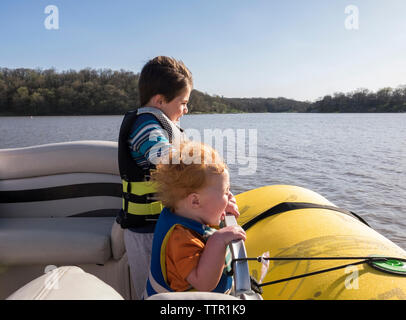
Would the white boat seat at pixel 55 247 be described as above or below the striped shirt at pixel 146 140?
below

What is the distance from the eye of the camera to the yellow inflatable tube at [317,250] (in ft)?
4.24

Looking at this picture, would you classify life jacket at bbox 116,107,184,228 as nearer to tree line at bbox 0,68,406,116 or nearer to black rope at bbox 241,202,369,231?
black rope at bbox 241,202,369,231

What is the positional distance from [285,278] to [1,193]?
2175 millimetres

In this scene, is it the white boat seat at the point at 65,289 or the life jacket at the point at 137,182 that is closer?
the white boat seat at the point at 65,289

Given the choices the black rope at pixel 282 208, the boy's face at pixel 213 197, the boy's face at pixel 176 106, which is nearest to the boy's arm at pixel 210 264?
the boy's face at pixel 213 197

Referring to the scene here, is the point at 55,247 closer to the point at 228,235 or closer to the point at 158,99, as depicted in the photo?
the point at 158,99

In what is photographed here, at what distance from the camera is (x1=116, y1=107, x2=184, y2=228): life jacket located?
1546 millimetres

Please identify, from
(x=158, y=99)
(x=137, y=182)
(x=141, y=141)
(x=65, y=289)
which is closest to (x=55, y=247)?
(x=137, y=182)

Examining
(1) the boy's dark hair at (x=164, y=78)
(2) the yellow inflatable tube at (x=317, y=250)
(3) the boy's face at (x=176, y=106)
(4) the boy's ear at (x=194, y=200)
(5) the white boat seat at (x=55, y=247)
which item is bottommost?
(5) the white boat seat at (x=55, y=247)

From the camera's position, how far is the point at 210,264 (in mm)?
1046

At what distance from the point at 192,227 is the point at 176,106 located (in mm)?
680

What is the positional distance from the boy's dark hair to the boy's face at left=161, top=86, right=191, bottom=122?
2 centimetres

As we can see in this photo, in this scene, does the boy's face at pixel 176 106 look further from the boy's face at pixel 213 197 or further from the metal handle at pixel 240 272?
the metal handle at pixel 240 272

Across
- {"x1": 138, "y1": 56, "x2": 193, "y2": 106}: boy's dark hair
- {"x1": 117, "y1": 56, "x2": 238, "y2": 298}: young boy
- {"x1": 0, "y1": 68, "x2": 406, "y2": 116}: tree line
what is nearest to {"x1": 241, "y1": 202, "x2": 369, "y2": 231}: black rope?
{"x1": 117, "y1": 56, "x2": 238, "y2": 298}: young boy
